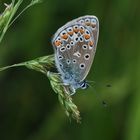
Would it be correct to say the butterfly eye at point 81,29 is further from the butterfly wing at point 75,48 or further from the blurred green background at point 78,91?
the blurred green background at point 78,91

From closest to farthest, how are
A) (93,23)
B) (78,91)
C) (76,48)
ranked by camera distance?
(93,23)
(76,48)
(78,91)

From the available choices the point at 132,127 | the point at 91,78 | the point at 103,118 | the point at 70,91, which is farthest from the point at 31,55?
the point at 70,91

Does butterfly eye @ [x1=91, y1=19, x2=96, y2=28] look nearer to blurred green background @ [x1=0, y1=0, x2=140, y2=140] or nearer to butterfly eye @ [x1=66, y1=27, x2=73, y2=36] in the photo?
butterfly eye @ [x1=66, y1=27, x2=73, y2=36]

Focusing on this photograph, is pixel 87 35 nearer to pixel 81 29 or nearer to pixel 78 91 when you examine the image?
pixel 81 29

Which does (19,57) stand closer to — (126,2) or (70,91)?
(126,2)

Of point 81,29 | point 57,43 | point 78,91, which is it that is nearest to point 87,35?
point 81,29

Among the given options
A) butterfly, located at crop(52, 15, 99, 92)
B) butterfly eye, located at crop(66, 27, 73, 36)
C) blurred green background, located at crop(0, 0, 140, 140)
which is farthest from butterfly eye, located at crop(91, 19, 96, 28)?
blurred green background, located at crop(0, 0, 140, 140)

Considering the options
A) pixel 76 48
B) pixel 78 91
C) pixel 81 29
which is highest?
pixel 81 29
